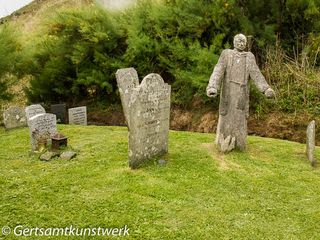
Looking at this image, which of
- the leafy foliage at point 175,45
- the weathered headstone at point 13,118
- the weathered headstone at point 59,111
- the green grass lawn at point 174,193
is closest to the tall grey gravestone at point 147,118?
the green grass lawn at point 174,193

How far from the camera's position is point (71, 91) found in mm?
15312

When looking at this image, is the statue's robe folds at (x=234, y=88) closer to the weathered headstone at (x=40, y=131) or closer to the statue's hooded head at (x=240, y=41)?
the statue's hooded head at (x=240, y=41)

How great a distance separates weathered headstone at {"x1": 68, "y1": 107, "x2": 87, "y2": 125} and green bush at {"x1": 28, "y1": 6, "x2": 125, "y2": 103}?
1.38 m

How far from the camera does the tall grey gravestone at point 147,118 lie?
7.06 meters

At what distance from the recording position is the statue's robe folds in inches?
307

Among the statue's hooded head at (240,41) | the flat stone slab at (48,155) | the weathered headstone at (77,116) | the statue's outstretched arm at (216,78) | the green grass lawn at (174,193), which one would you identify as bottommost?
the green grass lawn at (174,193)

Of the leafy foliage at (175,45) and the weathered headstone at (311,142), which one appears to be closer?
the weathered headstone at (311,142)

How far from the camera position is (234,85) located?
25.8 feet

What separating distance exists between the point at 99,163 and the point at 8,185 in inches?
66.9

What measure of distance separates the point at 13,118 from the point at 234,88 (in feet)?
22.2

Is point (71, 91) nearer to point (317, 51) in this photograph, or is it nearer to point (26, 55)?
point (26, 55)

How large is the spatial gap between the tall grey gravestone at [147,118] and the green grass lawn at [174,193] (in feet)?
0.93

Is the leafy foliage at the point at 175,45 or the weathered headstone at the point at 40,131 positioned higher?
the leafy foliage at the point at 175,45

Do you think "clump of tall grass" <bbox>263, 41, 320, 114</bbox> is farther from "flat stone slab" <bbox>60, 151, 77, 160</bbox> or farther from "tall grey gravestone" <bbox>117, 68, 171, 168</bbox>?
"flat stone slab" <bbox>60, 151, 77, 160</bbox>
